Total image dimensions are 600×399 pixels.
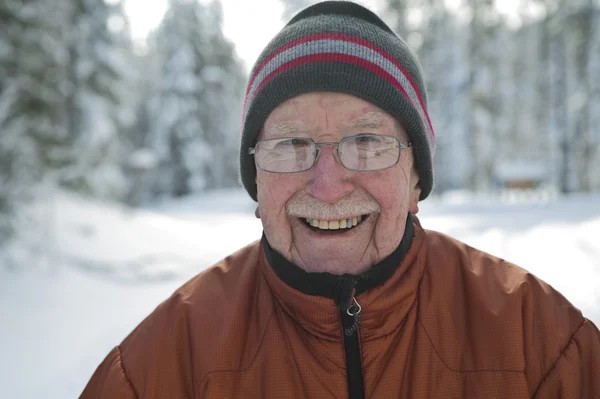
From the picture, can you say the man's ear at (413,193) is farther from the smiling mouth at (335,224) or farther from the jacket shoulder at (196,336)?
the jacket shoulder at (196,336)

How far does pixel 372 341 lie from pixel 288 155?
2.55ft

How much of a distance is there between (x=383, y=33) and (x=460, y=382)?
4.65 feet

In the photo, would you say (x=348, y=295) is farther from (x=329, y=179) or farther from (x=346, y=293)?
(x=329, y=179)

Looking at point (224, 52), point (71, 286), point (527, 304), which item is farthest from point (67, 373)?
point (224, 52)

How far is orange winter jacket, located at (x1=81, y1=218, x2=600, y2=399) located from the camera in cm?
153

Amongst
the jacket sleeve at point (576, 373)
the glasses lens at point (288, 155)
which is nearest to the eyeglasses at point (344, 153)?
the glasses lens at point (288, 155)

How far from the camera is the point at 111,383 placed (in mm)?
1685

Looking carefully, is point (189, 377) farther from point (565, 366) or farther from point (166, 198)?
point (166, 198)

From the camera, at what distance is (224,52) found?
31.2 metres

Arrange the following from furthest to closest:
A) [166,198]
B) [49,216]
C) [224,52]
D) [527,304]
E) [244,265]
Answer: [224,52] → [166,198] → [49,216] → [244,265] → [527,304]

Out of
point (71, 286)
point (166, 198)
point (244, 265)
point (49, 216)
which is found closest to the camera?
point (244, 265)

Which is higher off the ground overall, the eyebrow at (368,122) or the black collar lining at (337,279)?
the eyebrow at (368,122)

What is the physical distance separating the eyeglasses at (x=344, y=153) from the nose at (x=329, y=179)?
0.02 m

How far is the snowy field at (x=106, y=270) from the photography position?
4.11 m
